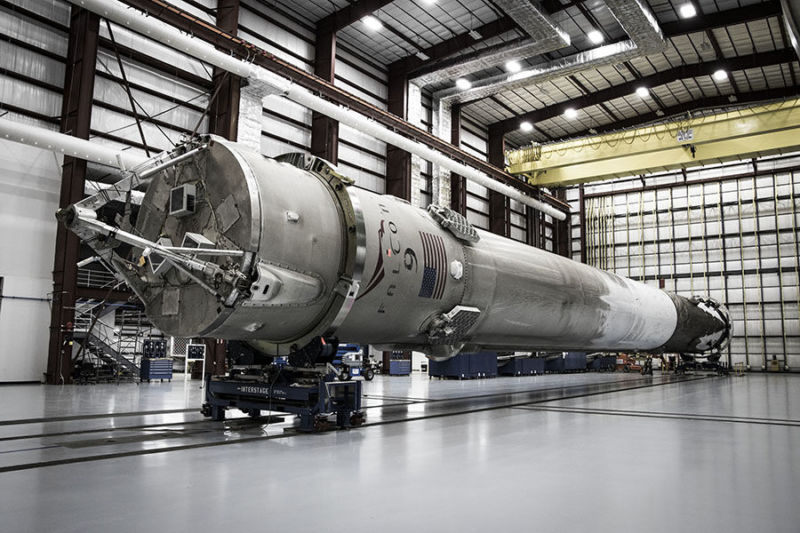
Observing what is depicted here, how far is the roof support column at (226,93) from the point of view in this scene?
55.0 feet

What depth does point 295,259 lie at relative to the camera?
5742 mm

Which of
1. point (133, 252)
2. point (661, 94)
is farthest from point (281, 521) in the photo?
point (661, 94)

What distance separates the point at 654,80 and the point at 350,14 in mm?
13677

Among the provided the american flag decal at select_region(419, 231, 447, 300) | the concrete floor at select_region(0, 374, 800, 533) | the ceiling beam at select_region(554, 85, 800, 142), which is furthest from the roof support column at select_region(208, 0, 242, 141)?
the ceiling beam at select_region(554, 85, 800, 142)

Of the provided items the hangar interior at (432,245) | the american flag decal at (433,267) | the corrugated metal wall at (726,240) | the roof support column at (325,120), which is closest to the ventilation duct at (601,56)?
the hangar interior at (432,245)

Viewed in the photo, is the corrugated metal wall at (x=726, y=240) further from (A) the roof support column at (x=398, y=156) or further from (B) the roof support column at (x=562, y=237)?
(A) the roof support column at (x=398, y=156)

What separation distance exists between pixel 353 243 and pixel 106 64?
45.6 feet

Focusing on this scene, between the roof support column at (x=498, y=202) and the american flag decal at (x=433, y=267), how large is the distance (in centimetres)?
2226

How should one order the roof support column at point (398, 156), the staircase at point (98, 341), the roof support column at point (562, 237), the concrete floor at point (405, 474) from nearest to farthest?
the concrete floor at point (405, 474)
the staircase at point (98, 341)
the roof support column at point (398, 156)
the roof support column at point (562, 237)

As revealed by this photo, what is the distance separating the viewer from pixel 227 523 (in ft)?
9.97

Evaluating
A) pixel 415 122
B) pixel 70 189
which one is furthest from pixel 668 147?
pixel 70 189

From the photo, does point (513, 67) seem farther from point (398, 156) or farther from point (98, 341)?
point (98, 341)

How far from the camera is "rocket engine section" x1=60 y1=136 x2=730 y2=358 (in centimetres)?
543

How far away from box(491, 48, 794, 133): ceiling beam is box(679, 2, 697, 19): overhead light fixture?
195 inches
